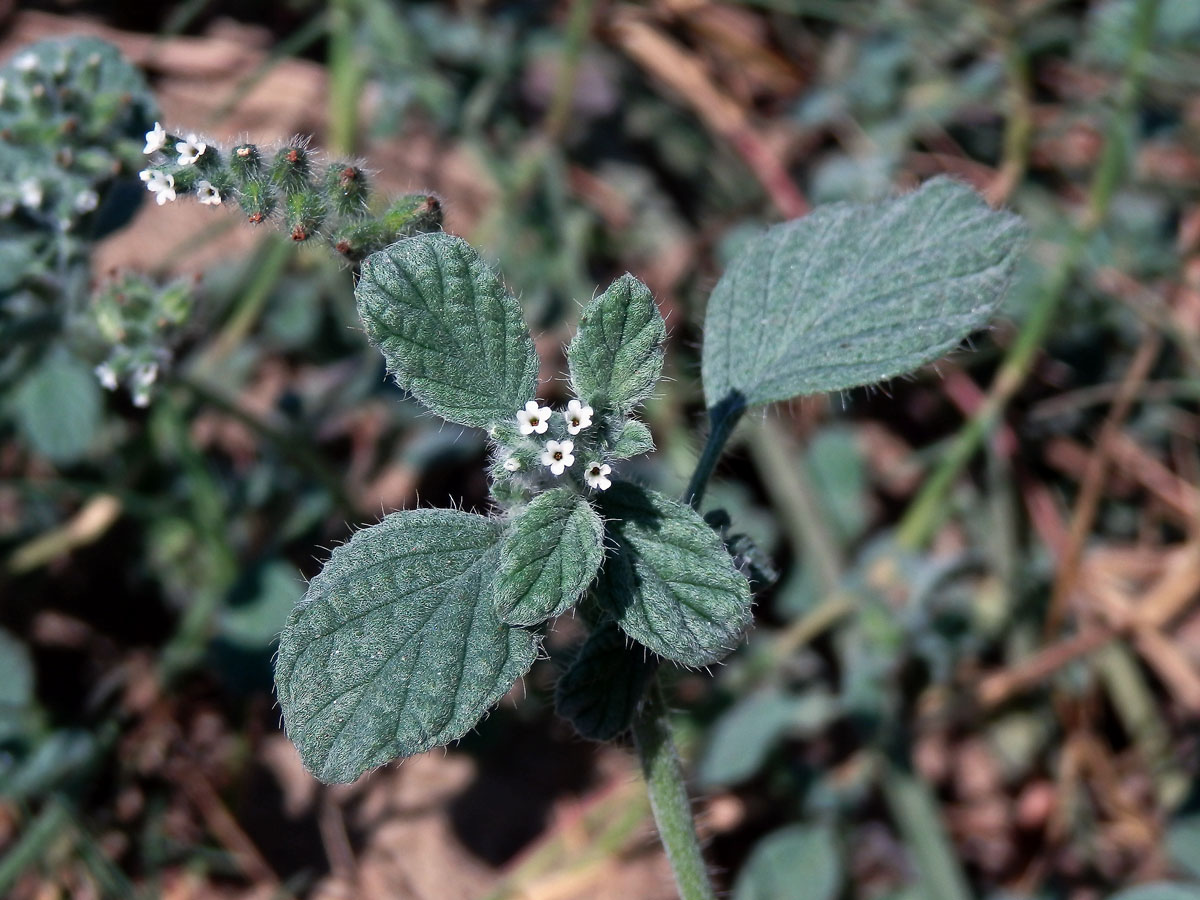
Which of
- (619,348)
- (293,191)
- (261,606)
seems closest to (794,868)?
(261,606)

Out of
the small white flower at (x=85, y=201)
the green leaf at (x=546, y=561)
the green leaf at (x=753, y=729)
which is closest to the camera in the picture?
the green leaf at (x=546, y=561)

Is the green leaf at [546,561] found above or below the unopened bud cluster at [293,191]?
below

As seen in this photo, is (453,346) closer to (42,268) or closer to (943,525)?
(42,268)

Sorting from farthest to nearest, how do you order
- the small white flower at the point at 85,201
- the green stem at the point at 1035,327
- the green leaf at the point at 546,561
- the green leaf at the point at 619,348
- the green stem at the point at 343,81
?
1. the green stem at the point at 343,81
2. the green stem at the point at 1035,327
3. the small white flower at the point at 85,201
4. the green leaf at the point at 619,348
5. the green leaf at the point at 546,561

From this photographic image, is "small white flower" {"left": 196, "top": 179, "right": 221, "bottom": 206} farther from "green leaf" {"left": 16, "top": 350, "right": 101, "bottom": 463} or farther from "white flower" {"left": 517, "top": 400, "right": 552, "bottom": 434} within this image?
"green leaf" {"left": 16, "top": 350, "right": 101, "bottom": 463}

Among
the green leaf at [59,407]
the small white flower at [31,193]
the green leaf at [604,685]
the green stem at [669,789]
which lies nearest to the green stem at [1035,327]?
the green stem at [669,789]

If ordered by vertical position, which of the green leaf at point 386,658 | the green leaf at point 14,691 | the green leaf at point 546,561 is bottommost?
the green leaf at point 14,691

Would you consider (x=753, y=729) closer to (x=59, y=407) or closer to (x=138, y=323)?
(x=138, y=323)

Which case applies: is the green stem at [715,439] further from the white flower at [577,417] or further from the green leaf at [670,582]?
the white flower at [577,417]
